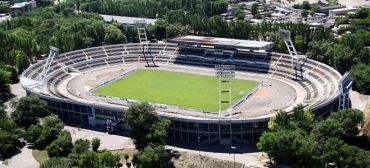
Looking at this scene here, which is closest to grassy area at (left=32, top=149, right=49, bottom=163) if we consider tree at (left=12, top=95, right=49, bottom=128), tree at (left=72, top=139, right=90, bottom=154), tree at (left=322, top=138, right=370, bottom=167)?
tree at (left=72, top=139, right=90, bottom=154)

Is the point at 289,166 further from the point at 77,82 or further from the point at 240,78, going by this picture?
the point at 77,82

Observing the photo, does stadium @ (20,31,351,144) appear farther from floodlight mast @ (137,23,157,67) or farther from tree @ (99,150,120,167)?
tree @ (99,150,120,167)

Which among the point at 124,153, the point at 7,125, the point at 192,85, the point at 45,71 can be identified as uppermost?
the point at 45,71

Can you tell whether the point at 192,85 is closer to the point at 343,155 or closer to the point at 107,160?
the point at 107,160

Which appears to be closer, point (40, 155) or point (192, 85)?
point (40, 155)

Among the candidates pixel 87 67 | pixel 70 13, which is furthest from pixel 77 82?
pixel 70 13

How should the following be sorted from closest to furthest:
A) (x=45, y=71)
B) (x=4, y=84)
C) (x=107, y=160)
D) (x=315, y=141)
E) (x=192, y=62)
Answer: (x=107, y=160), (x=315, y=141), (x=4, y=84), (x=45, y=71), (x=192, y=62)

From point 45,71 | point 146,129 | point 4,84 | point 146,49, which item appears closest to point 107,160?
point 146,129

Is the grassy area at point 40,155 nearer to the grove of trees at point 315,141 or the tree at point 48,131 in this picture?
the tree at point 48,131

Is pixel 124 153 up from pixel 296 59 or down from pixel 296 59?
down
